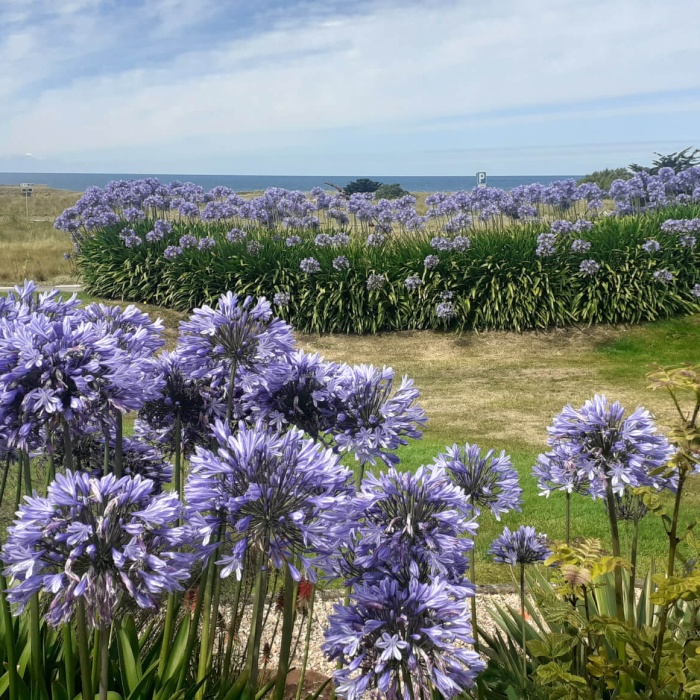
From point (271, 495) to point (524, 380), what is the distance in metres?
10.9

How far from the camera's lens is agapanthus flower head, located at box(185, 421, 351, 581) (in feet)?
6.01

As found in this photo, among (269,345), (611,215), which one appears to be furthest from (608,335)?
(269,345)

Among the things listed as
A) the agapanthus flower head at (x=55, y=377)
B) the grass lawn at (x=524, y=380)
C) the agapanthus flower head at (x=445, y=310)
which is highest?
the agapanthus flower head at (x=55, y=377)

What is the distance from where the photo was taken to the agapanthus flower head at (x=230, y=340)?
237 centimetres

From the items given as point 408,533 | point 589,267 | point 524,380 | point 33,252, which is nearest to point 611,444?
point 408,533

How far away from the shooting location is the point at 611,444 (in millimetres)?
2729

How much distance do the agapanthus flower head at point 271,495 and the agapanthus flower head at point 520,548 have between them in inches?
60.2

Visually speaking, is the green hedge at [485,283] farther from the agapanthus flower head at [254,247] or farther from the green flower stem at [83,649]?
the green flower stem at [83,649]

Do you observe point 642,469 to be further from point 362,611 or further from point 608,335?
point 608,335

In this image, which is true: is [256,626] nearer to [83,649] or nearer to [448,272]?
[83,649]

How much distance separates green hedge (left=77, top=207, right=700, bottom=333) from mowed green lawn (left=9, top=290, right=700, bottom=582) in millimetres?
352

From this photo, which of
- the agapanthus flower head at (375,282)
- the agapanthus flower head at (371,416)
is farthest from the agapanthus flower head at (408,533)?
the agapanthus flower head at (375,282)

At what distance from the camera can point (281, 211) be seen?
1839 cm

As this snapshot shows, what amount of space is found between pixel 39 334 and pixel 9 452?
2.55 ft
